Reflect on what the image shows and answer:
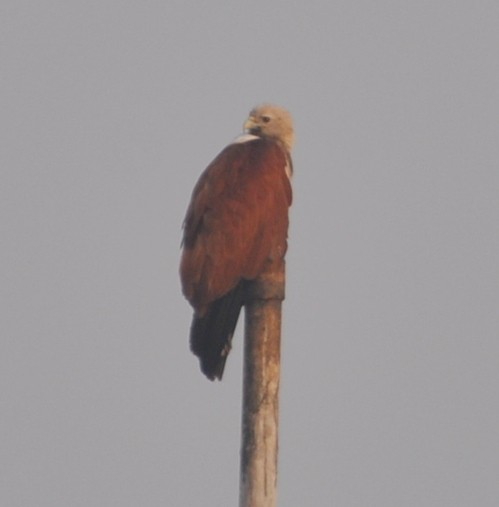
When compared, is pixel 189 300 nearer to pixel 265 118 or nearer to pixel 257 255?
pixel 257 255

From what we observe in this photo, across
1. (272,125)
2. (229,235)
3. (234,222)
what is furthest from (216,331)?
(272,125)

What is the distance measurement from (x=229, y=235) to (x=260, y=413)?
1671 millimetres

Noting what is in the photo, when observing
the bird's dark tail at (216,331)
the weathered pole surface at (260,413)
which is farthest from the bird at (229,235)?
the weathered pole surface at (260,413)

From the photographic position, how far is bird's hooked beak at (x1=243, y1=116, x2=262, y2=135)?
37.3 ft

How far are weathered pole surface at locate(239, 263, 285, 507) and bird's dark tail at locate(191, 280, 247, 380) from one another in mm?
499

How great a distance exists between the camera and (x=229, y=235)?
9.70 metres

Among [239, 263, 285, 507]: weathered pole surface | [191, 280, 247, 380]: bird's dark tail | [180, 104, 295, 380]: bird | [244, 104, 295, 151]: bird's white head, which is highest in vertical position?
[244, 104, 295, 151]: bird's white head

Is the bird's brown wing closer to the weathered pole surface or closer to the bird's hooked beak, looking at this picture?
the weathered pole surface

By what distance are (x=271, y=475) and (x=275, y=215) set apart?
2.18 m

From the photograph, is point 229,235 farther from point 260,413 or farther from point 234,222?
point 260,413

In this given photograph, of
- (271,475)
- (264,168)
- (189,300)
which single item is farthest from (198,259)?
(271,475)

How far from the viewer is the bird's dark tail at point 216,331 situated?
915 centimetres

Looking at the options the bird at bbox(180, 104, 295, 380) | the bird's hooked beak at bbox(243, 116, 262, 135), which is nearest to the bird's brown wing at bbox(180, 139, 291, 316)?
the bird at bbox(180, 104, 295, 380)

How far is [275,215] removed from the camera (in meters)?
9.93
